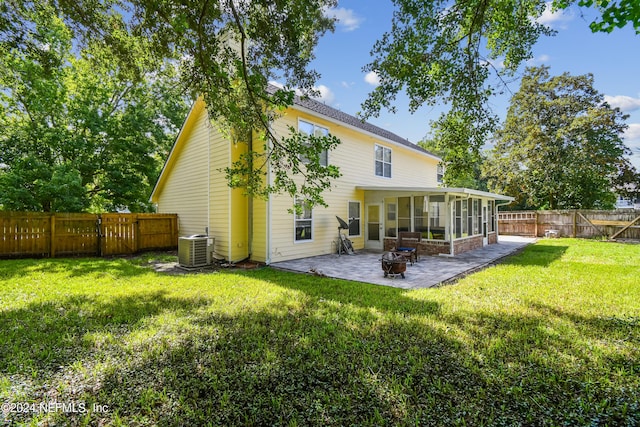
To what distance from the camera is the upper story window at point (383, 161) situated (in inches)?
529

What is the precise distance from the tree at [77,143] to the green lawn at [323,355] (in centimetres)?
810

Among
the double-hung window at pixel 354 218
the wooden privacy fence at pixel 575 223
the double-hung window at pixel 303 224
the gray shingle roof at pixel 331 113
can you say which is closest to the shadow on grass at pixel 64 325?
the double-hung window at pixel 303 224

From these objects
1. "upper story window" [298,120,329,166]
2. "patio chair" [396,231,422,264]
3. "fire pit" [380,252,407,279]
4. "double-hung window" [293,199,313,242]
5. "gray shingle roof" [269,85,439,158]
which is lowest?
"fire pit" [380,252,407,279]

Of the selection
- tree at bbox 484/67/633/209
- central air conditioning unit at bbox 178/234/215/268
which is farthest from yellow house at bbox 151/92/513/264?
tree at bbox 484/67/633/209

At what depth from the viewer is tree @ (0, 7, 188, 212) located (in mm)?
11422

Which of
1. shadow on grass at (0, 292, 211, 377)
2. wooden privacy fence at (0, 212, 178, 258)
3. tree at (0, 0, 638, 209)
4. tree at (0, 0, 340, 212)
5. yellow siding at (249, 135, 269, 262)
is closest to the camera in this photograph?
shadow on grass at (0, 292, 211, 377)

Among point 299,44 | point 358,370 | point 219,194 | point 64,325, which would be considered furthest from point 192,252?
point 358,370

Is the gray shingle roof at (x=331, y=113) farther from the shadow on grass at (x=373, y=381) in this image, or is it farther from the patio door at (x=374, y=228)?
the shadow on grass at (x=373, y=381)

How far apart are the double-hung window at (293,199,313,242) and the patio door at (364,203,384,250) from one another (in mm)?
3296

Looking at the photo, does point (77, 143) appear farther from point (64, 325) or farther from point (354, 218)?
point (354, 218)

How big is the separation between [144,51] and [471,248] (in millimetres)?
12848

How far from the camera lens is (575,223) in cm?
1697

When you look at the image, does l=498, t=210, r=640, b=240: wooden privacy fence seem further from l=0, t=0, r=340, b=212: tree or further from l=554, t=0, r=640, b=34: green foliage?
l=0, t=0, r=340, b=212: tree

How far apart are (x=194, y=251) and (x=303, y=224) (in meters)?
3.62
